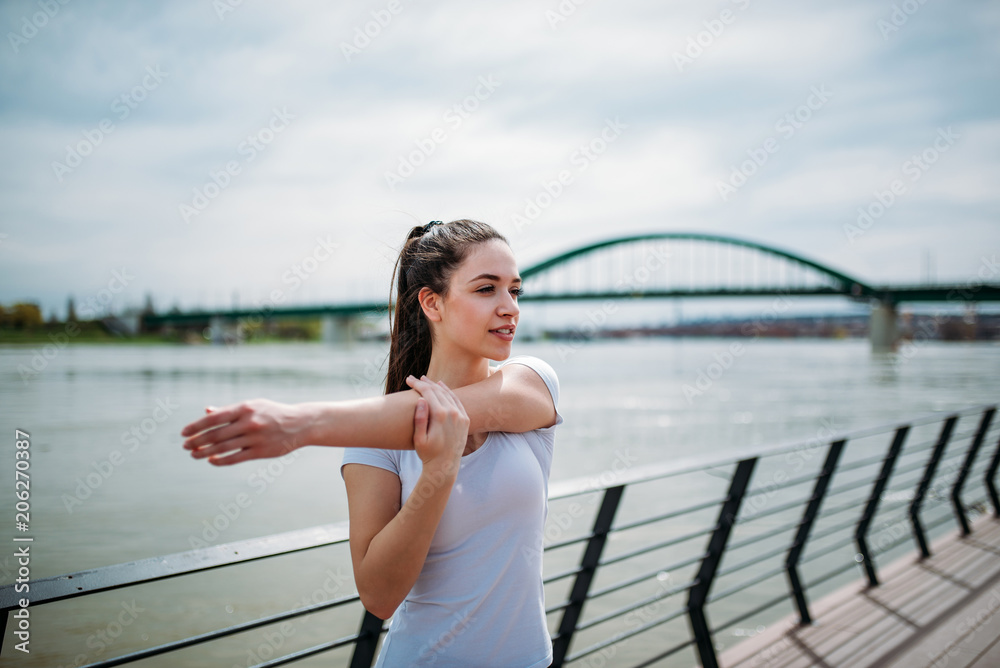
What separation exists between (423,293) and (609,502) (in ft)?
4.10

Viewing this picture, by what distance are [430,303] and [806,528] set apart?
3.02 meters

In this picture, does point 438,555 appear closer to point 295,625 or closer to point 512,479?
point 512,479

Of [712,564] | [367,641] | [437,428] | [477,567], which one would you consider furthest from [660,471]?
[437,428]

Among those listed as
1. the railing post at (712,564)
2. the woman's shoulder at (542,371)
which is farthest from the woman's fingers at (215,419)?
the railing post at (712,564)

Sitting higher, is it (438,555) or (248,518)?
(438,555)

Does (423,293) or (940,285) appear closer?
(423,293)

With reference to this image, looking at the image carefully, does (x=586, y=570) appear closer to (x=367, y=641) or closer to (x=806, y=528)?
(x=367, y=641)

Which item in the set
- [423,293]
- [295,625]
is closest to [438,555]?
[423,293]

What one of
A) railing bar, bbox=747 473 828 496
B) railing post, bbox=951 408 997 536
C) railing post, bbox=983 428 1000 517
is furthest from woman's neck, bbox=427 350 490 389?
railing post, bbox=983 428 1000 517

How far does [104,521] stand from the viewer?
1212cm

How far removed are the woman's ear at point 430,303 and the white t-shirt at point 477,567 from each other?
0.83ft

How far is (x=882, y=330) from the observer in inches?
2398

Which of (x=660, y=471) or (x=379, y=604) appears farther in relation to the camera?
(x=660, y=471)

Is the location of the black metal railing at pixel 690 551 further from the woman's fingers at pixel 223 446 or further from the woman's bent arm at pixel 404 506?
the woman's fingers at pixel 223 446
